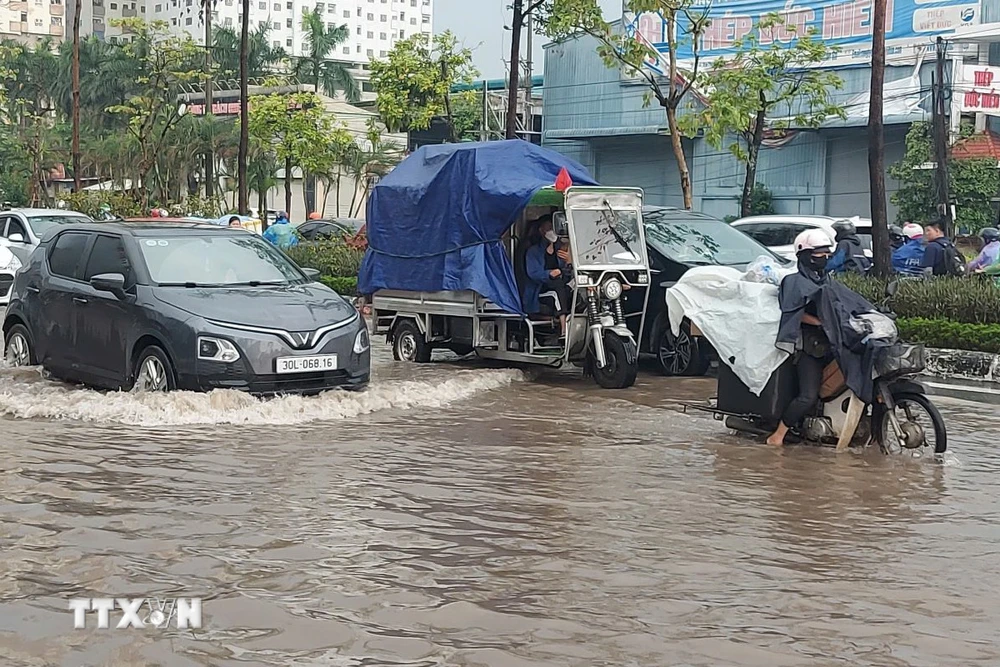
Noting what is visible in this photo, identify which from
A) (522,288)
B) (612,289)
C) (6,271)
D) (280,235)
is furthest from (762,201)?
(612,289)

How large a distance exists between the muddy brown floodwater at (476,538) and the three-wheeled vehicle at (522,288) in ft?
6.45

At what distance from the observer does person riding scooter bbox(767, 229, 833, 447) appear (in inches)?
372

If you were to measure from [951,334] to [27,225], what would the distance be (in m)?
16.2

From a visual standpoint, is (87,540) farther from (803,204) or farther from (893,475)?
(803,204)

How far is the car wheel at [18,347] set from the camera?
1280cm

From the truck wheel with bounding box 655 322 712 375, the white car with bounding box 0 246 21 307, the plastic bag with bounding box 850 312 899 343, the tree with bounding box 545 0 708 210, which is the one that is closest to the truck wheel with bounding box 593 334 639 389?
the truck wheel with bounding box 655 322 712 375

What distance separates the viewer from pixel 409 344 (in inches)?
604

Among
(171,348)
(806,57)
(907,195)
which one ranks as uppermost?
(806,57)

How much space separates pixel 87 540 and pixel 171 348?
3999 mm

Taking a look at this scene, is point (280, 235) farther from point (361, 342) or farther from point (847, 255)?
point (361, 342)

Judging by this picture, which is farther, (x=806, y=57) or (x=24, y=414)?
(x=806, y=57)

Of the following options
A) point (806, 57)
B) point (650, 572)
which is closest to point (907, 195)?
point (806, 57)

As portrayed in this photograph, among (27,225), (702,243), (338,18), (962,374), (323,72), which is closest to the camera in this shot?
(962,374)

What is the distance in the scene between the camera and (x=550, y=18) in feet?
74.9
